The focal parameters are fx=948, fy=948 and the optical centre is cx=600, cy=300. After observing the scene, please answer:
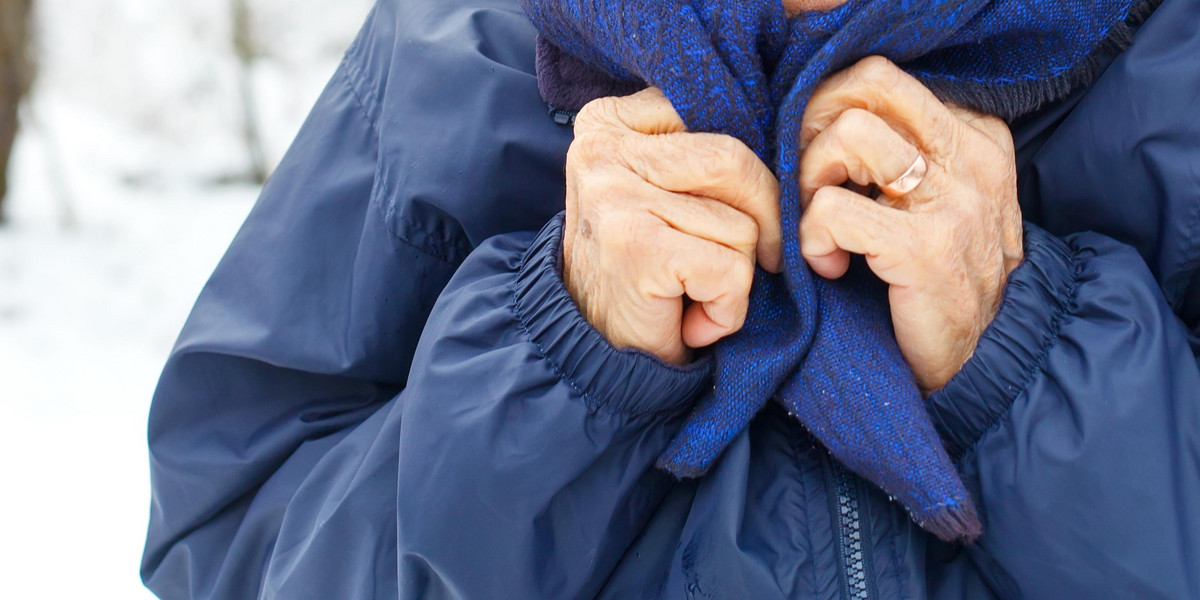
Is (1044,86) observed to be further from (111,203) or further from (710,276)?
(111,203)

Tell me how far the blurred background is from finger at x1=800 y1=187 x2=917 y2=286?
6.59 feet

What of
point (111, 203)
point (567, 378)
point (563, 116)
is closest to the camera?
point (567, 378)

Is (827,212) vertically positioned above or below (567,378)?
above

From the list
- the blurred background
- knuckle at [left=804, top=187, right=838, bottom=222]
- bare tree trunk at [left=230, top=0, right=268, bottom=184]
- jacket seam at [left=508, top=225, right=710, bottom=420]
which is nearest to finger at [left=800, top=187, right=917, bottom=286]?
knuckle at [left=804, top=187, right=838, bottom=222]

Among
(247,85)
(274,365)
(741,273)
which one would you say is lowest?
(247,85)

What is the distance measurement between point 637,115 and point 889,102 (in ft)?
0.67

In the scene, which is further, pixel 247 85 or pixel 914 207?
pixel 247 85

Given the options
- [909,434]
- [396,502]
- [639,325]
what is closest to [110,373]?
[396,502]

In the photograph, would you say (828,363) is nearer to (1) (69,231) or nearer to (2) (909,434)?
(2) (909,434)

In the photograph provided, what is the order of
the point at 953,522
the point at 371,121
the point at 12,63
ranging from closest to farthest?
the point at 953,522, the point at 371,121, the point at 12,63

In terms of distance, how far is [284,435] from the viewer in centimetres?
103

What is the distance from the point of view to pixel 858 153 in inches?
28.9

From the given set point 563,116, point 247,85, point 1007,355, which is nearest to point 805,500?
point 1007,355

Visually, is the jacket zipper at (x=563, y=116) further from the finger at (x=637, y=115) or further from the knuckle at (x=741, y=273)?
the knuckle at (x=741, y=273)
